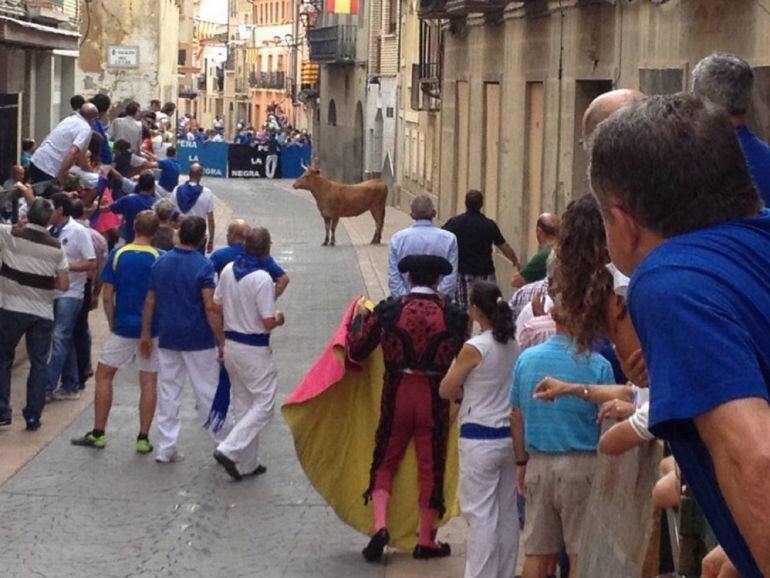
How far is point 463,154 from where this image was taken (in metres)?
27.1

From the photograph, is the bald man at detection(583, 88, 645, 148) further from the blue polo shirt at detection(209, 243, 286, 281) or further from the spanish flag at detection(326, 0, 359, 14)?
the spanish flag at detection(326, 0, 359, 14)

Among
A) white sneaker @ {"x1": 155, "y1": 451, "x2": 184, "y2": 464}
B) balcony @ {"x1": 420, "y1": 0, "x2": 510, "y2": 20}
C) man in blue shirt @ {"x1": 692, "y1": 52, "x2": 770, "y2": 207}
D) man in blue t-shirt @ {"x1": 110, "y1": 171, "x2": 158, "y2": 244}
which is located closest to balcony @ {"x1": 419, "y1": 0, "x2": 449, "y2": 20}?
balcony @ {"x1": 420, "y1": 0, "x2": 510, "y2": 20}

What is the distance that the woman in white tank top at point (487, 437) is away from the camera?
8359 millimetres

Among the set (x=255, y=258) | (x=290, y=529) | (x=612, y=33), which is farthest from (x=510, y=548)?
(x=612, y=33)

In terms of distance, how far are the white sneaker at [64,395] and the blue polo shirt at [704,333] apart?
12.1 metres

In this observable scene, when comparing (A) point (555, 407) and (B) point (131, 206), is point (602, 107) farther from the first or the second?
(B) point (131, 206)

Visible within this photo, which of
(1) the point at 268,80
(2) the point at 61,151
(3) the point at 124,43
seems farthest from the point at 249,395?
(1) the point at 268,80

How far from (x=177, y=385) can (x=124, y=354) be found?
2.15ft

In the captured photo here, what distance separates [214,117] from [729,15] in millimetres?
97295

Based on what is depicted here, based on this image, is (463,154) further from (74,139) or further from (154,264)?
(154,264)

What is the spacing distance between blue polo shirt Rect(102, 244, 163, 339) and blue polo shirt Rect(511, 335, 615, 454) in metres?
5.63

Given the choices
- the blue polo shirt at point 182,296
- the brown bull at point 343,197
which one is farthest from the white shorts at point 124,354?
the brown bull at point 343,197

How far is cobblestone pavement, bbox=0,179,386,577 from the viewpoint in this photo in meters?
9.25

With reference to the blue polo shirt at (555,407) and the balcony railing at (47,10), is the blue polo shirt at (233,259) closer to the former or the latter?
the blue polo shirt at (555,407)
